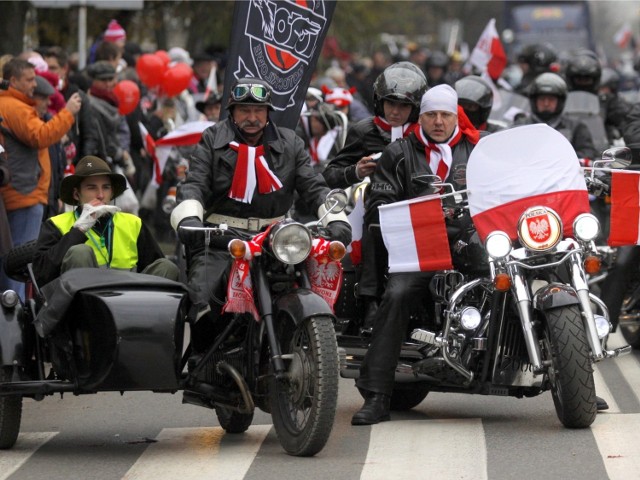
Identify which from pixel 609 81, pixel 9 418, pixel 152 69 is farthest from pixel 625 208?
pixel 609 81

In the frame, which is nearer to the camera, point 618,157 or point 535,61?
point 618,157

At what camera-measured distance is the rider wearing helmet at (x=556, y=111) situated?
44.1 feet

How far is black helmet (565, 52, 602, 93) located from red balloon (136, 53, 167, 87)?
4.69 m

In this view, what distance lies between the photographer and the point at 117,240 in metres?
8.80

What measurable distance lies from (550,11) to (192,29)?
28.0 metres

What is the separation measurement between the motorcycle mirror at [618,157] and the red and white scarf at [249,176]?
1.96 meters

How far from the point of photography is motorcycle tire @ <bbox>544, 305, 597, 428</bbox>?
26.9 feet

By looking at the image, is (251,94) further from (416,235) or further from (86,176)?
(416,235)

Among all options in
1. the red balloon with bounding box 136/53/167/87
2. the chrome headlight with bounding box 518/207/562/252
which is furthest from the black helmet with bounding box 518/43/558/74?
the chrome headlight with bounding box 518/207/562/252

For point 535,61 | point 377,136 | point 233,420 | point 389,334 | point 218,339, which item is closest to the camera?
point 218,339

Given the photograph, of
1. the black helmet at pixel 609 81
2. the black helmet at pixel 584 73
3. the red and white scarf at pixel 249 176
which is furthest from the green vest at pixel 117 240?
the black helmet at pixel 609 81

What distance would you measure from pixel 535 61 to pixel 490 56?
253 cm

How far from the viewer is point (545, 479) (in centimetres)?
728

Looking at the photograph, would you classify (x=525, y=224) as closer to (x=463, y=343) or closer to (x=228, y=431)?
(x=463, y=343)
